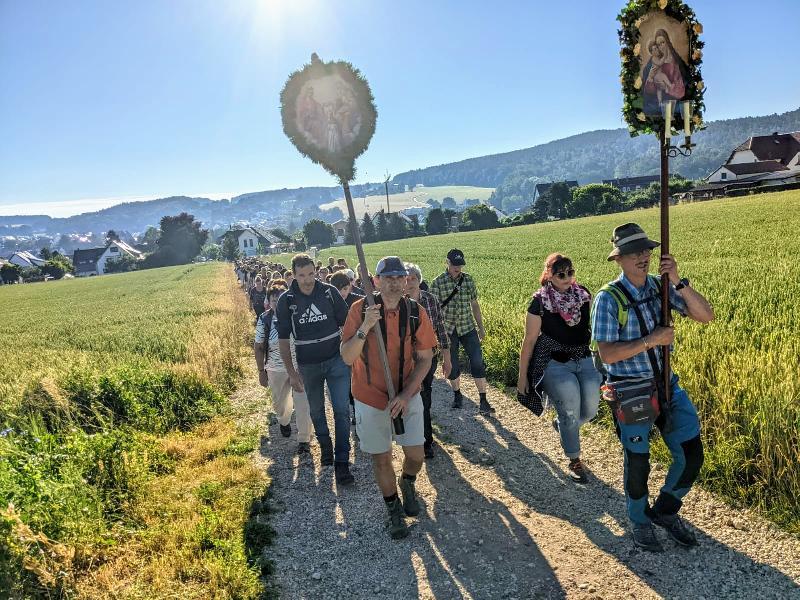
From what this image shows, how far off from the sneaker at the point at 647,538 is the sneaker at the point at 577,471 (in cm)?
111

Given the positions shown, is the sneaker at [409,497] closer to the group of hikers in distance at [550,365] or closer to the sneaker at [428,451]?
the group of hikers in distance at [550,365]

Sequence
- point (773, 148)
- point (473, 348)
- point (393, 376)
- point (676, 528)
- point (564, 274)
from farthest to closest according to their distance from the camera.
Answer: point (773, 148) < point (473, 348) < point (564, 274) < point (393, 376) < point (676, 528)

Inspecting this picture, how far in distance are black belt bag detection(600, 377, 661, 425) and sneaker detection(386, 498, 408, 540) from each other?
1.98 meters

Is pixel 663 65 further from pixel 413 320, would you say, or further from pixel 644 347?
pixel 413 320

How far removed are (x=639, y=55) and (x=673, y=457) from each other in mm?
2786

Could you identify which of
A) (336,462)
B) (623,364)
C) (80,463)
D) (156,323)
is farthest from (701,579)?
(156,323)

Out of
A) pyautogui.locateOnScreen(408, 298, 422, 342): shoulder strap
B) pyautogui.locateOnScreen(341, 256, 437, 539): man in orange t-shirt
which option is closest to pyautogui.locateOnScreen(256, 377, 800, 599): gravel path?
pyautogui.locateOnScreen(341, 256, 437, 539): man in orange t-shirt

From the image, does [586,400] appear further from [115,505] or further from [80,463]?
[80,463]

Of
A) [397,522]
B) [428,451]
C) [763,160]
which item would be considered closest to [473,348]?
[428,451]

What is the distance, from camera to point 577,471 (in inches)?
191

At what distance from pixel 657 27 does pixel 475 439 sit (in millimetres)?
4576

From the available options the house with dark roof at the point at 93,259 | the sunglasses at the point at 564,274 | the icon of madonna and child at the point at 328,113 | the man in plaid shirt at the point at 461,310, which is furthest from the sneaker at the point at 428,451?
the house with dark roof at the point at 93,259

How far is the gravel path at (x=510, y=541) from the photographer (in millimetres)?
3387

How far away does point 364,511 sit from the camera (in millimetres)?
4680
